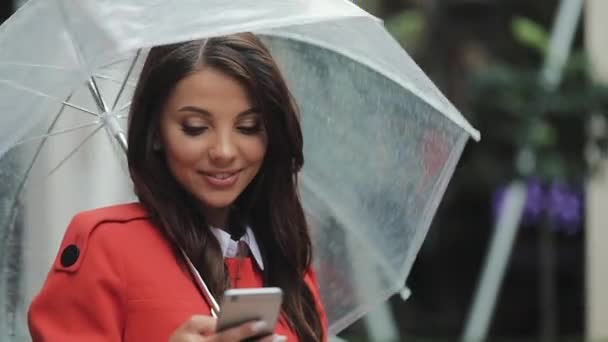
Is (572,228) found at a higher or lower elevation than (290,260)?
lower

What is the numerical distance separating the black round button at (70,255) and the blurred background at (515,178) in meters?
7.95

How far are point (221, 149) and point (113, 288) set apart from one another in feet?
1.01

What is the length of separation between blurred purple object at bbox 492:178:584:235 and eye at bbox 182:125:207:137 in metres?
8.26

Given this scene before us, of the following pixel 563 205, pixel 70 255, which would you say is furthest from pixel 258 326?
pixel 563 205

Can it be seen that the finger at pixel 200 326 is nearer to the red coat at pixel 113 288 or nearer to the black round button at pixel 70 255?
the red coat at pixel 113 288

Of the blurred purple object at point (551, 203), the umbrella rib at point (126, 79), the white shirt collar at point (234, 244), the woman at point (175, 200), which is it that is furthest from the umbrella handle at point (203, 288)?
the blurred purple object at point (551, 203)

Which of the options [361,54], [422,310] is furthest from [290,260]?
[422,310]

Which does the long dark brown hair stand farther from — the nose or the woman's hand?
the woman's hand

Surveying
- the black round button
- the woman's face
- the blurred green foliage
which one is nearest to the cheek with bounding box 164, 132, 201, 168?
the woman's face

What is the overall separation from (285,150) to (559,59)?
8206 mm

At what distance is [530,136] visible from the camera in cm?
1067

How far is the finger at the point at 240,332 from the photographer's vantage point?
2.66 meters

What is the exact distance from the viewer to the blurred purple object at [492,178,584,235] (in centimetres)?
1131

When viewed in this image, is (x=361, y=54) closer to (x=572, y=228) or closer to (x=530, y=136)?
(x=530, y=136)
